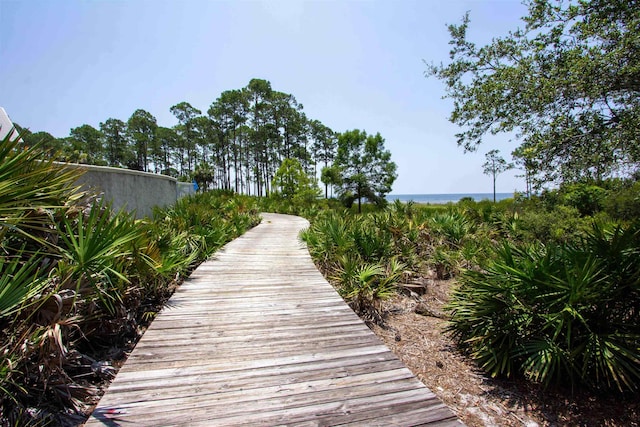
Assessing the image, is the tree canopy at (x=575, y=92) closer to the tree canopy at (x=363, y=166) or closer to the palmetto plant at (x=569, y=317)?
the palmetto plant at (x=569, y=317)

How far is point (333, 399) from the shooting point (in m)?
2.29

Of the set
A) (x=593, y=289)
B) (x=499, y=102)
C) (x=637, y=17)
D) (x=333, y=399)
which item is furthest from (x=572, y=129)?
(x=333, y=399)

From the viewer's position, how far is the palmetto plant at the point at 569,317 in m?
2.58

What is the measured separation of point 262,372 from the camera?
2641mm

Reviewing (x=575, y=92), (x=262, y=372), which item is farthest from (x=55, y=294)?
(x=575, y=92)

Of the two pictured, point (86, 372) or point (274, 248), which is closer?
point (86, 372)

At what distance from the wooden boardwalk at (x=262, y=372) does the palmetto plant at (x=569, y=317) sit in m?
1.26

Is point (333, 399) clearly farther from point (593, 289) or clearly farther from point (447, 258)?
point (447, 258)

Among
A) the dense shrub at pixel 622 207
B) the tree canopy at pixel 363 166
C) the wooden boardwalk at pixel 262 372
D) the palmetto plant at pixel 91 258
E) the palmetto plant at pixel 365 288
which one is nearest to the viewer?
the wooden boardwalk at pixel 262 372

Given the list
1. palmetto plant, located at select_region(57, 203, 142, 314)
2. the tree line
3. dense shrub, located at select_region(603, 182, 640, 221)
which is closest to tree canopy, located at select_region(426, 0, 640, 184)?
palmetto plant, located at select_region(57, 203, 142, 314)

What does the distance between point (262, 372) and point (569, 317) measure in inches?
115

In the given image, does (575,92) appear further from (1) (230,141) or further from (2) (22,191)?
(1) (230,141)

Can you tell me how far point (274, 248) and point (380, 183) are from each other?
122 feet

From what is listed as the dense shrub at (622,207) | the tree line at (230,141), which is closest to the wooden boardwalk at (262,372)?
the dense shrub at (622,207)
